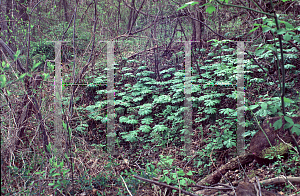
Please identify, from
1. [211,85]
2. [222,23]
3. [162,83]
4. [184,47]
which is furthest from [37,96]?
[222,23]

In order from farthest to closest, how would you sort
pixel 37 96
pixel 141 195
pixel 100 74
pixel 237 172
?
pixel 100 74, pixel 237 172, pixel 37 96, pixel 141 195

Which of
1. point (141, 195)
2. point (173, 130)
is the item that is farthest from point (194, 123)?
point (141, 195)

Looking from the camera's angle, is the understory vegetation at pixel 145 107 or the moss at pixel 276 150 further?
the moss at pixel 276 150

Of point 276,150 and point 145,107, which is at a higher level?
point 145,107

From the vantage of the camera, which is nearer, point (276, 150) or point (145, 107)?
point (276, 150)

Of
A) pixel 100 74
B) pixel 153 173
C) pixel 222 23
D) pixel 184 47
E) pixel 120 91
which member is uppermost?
pixel 222 23

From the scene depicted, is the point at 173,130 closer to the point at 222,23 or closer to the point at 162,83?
the point at 162,83

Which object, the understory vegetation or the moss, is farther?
the moss

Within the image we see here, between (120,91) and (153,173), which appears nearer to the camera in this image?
(153,173)

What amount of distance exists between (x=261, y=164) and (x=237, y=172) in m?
0.36

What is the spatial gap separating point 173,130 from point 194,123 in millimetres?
492

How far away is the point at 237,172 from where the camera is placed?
132 inches

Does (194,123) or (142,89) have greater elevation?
(142,89)

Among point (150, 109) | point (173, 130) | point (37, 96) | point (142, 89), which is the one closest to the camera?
point (37, 96)
